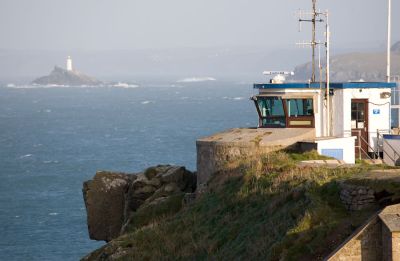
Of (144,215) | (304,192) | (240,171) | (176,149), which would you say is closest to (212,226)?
(240,171)

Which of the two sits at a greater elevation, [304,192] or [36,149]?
[304,192]

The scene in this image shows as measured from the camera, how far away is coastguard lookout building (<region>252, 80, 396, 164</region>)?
33938mm

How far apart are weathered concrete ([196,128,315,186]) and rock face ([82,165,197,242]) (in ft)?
8.91

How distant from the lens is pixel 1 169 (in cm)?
10625

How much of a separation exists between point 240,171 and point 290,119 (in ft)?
19.3

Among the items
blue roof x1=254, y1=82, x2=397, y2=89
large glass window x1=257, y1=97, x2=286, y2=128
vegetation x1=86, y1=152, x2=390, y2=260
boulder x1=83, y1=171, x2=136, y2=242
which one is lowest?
boulder x1=83, y1=171, x2=136, y2=242

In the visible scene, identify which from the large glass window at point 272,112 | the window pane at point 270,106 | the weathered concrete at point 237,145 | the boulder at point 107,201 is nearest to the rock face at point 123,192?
the boulder at point 107,201

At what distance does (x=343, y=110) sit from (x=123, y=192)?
25.6 feet

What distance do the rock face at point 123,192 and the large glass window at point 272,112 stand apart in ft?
9.28

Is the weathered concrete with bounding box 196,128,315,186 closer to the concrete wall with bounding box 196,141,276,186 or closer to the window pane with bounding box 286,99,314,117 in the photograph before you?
the concrete wall with bounding box 196,141,276,186

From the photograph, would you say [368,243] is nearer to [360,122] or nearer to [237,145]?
[237,145]

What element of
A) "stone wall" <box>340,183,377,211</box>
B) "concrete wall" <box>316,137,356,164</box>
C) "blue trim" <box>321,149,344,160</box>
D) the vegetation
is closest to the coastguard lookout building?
"concrete wall" <box>316,137,356,164</box>

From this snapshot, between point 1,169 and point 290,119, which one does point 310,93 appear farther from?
point 1,169

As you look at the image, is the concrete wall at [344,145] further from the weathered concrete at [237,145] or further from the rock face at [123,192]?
the rock face at [123,192]
